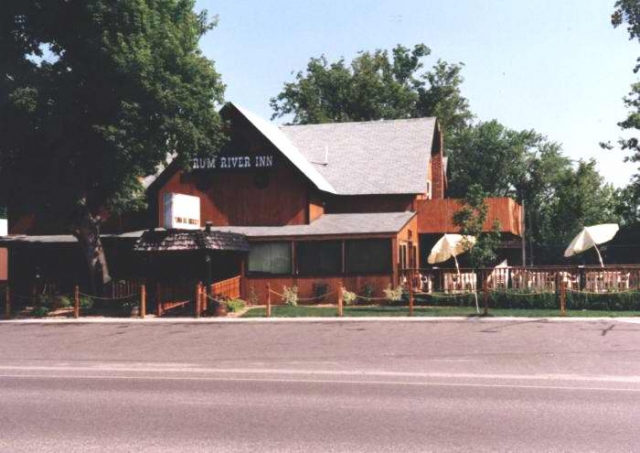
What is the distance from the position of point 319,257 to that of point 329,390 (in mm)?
17535

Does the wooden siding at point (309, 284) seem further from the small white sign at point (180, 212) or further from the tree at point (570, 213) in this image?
the tree at point (570, 213)

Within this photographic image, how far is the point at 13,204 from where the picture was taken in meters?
26.6

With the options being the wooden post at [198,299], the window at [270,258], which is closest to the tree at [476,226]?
the window at [270,258]

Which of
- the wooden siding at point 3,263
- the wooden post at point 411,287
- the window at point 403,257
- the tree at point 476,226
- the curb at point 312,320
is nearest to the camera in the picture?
the curb at point 312,320

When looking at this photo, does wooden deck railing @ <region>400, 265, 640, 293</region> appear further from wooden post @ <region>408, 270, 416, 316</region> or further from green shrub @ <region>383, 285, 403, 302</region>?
green shrub @ <region>383, 285, 403, 302</region>

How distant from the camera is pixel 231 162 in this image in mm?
30766

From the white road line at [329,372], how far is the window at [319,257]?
14.3 m

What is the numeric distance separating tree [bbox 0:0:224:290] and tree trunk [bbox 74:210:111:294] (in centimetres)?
4

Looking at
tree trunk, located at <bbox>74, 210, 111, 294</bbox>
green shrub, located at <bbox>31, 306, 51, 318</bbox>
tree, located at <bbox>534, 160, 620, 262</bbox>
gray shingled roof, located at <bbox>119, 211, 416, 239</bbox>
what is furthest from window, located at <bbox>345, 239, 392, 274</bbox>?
tree, located at <bbox>534, 160, 620, 262</bbox>

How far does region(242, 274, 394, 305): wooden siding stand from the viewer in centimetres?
2781

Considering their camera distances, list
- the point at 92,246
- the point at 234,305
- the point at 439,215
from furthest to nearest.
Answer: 1. the point at 439,215
2. the point at 92,246
3. the point at 234,305

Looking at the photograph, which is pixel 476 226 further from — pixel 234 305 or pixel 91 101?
pixel 91 101

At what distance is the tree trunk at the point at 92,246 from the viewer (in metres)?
27.2

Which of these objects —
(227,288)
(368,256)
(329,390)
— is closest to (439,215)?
(368,256)
